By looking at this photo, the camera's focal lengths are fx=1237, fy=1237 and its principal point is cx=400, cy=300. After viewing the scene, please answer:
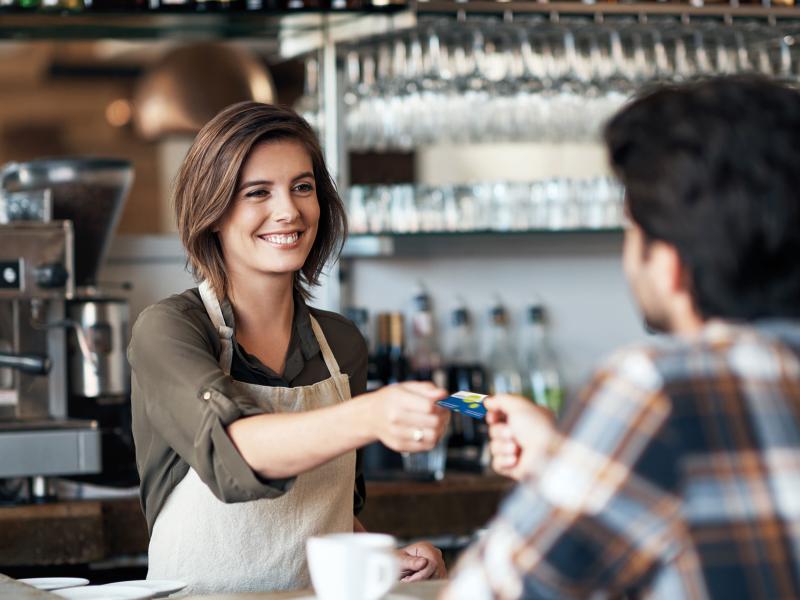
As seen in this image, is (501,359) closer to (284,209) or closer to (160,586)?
(284,209)

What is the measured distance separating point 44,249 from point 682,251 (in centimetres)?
221

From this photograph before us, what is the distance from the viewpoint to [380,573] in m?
1.22

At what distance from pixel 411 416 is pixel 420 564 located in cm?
46

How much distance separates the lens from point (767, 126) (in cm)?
95

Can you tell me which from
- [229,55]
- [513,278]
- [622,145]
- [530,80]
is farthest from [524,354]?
[622,145]

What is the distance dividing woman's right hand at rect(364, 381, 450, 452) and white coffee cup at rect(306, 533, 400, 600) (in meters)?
0.17

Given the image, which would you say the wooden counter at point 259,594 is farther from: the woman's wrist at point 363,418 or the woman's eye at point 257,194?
the woman's eye at point 257,194

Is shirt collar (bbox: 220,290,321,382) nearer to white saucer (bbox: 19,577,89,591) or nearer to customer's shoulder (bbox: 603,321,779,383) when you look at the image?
white saucer (bbox: 19,577,89,591)

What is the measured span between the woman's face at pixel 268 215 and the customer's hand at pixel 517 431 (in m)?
0.62

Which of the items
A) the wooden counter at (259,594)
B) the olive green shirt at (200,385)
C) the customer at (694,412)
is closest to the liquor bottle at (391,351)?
the olive green shirt at (200,385)

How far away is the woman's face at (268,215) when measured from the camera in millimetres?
1940

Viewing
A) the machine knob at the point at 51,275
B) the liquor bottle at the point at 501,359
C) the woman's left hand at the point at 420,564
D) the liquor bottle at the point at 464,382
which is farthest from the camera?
the liquor bottle at the point at 501,359

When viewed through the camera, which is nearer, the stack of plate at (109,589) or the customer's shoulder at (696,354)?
the customer's shoulder at (696,354)

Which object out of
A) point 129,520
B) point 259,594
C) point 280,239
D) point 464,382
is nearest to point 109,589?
point 259,594
